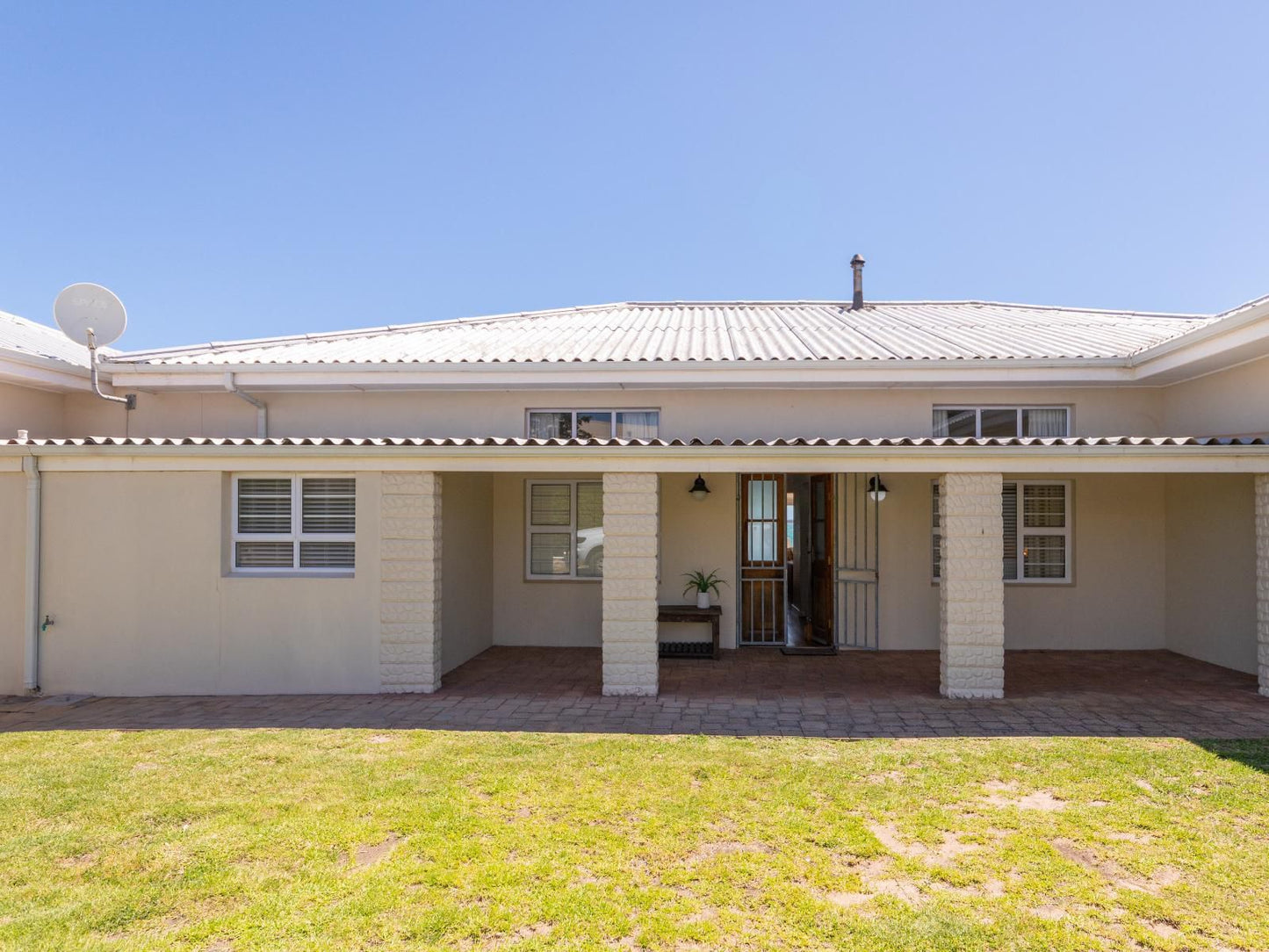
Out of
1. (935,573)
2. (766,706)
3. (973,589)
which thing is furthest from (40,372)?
(935,573)

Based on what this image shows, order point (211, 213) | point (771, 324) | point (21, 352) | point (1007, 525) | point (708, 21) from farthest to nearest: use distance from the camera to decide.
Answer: point (211, 213) → point (771, 324) → point (708, 21) → point (1007, 525) → point (21, 352)

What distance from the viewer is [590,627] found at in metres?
10.4

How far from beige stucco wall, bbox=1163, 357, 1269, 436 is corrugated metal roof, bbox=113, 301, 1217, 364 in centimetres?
84

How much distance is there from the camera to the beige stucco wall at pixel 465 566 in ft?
27.6

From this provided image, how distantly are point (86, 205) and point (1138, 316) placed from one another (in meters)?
25.5

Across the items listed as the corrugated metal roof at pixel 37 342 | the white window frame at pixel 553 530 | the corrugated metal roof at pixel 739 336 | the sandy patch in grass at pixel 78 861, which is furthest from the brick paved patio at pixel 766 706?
the corrugated metal roof at pixel 37 342

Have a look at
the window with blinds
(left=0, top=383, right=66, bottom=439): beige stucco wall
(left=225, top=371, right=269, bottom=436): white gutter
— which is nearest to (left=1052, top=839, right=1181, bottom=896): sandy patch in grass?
the window with blinds

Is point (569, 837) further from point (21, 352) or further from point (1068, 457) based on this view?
point (21, 352)

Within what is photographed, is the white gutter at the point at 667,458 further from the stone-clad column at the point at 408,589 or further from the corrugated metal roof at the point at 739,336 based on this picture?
the corrugated metal roof at the point at 739,336

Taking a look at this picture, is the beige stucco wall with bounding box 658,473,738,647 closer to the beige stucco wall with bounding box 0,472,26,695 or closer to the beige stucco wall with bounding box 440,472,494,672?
the beige stucco wall with bounding box 440,472,494,672

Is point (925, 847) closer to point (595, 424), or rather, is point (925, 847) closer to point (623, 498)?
point (623, 498)

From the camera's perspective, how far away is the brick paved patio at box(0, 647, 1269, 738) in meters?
6.41

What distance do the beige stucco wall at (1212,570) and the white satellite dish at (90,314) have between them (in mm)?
15369

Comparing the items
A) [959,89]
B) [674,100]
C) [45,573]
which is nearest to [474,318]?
[674,100]
